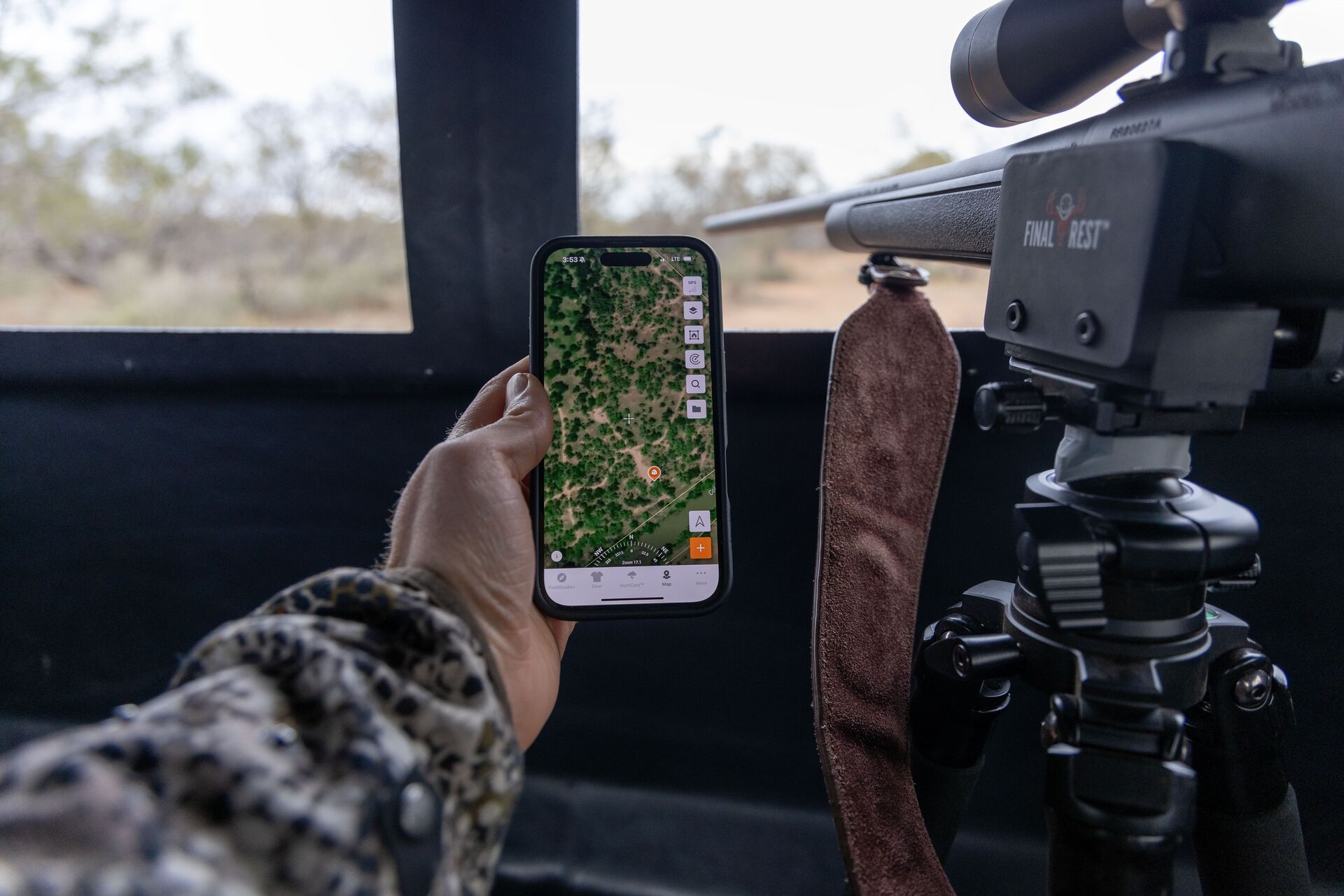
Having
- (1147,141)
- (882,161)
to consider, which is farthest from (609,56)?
(1147,141)

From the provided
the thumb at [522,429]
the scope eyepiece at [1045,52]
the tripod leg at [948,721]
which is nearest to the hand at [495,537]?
the thumb at [522,429]

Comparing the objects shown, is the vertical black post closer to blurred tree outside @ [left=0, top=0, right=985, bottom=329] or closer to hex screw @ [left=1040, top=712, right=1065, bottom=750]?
blurred tree outside @ [left=0, top=0, right=985, bottom=329]

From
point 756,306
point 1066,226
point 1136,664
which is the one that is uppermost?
point 1066,226

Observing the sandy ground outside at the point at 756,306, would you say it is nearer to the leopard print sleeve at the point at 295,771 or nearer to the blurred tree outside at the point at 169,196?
the blurred tree outside at the point at 169,196

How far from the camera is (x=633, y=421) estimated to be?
0.60m

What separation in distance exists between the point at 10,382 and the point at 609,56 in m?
0.81

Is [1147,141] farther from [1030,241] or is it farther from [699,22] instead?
[699,22]

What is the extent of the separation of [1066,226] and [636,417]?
334mm

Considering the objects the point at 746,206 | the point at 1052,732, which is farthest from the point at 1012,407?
the point at 746,206

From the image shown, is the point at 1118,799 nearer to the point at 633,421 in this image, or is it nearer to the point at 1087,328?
the point at 1087,328

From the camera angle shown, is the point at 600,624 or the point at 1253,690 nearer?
the point at 1253,690

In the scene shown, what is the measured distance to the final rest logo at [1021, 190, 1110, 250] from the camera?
1.09 feet

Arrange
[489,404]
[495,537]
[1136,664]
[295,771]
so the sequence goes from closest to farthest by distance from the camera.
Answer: [295,771]
[1136,664]
[495,537]
[489,404]

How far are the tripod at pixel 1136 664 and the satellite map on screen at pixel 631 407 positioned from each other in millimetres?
228
